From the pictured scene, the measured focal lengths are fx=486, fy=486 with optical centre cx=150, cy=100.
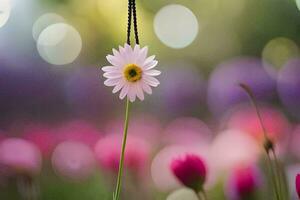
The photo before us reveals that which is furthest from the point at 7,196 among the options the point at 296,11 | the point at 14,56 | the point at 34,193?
the point at 296,11

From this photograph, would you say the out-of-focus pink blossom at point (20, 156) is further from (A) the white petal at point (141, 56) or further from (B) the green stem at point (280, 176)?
(B) the green stem at point (280, 176)

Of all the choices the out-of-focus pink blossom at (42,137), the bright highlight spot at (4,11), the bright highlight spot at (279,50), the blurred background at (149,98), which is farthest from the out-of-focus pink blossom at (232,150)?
the bright highlight spot at (4,11)

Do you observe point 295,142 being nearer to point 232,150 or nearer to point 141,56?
point 232,150

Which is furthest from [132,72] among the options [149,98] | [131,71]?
[149,98]

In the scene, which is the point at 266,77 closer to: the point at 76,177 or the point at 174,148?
the point at 174,148

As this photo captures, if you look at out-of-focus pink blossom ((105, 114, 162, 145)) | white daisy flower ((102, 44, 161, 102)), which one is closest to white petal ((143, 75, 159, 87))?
white daisy flower ((102, 44, 161, 102))

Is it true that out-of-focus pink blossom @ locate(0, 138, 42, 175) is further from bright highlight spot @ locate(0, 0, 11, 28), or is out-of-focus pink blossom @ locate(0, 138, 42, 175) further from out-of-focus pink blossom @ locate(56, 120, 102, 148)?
bright highlight spot @ locate(0, 0, 11, 28)
